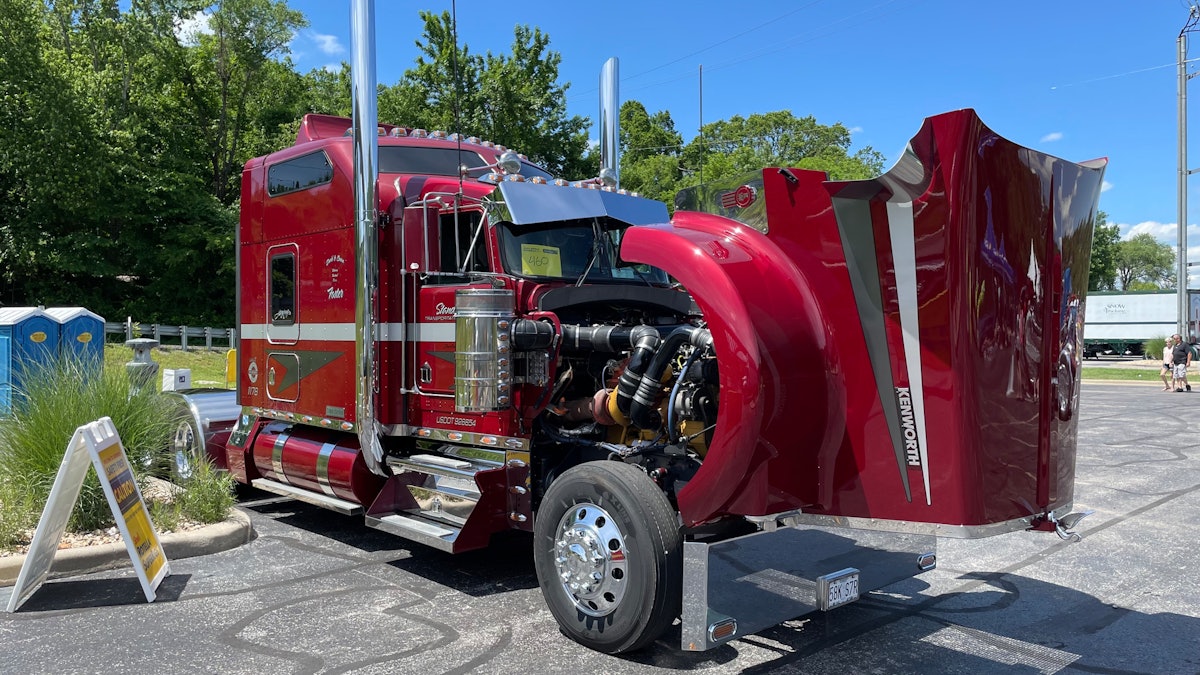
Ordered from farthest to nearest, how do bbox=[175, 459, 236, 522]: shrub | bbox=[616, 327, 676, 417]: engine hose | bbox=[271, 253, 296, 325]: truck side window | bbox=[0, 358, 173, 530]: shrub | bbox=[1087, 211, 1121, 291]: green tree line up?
bbox=[1087, 211, 1121, 291]: green tree
bbox=[271, 253, 296, 325]: truck side window
bbox=[175, 459, 236, 522]: shrub
bbox=[0, 358, 173, 530]: shrub
bbox=[616, 327, 676, 417]: engine hose

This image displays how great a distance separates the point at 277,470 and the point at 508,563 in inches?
96.7

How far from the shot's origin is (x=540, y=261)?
590 centimetres

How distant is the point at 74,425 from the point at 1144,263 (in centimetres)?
13575

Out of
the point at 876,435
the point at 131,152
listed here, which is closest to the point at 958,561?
the point at 876,435

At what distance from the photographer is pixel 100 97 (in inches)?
1292

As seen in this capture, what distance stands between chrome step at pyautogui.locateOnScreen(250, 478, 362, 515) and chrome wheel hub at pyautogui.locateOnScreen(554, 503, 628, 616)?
2.62 meters

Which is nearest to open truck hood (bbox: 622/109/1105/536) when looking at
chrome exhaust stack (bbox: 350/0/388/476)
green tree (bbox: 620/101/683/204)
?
chrome exhaust stack (bbox: 350/0/388/476)

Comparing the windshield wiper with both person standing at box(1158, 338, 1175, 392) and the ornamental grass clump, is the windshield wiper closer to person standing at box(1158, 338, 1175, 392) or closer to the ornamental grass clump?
the ornamental grass clump


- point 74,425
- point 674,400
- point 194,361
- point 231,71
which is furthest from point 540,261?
point 231,71

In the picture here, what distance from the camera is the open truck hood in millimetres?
3547

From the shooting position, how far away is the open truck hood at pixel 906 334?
355cm

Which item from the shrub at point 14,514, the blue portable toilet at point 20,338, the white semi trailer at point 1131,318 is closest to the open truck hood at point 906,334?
the shrub at point 14,514

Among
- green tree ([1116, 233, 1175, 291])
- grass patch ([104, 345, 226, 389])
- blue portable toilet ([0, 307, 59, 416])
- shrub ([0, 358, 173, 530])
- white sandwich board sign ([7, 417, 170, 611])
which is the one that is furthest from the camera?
green tree ([1116, 233, 1175, 291])

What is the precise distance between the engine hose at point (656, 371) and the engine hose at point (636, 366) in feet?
0.18
